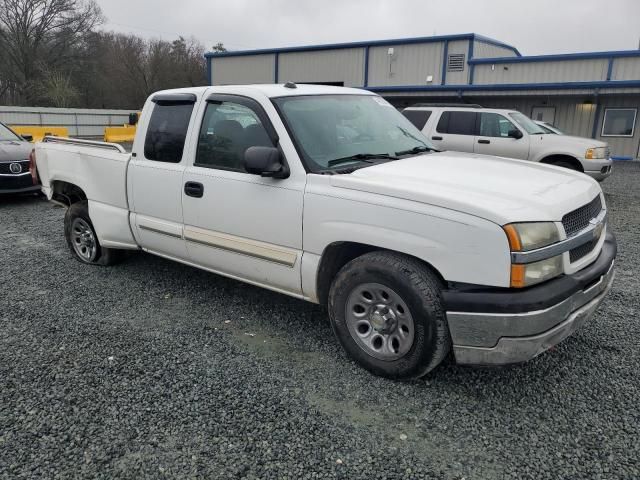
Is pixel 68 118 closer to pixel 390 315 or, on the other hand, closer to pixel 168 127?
pixel 168 127

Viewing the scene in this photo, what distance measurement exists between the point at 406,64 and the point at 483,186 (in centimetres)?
2433

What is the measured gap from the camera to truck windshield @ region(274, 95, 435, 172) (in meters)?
3.79

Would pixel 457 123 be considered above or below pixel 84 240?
above

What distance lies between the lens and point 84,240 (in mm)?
5816

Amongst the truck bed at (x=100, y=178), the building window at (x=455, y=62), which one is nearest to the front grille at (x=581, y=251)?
the truck bed at (x=100, y=178)

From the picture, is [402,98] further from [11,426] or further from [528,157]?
[11,426]

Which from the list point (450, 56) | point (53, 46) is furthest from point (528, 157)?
point (53, 46)

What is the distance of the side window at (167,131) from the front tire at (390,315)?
6.55ft

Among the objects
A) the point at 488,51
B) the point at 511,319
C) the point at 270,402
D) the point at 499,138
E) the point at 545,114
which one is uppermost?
the point at 488,51

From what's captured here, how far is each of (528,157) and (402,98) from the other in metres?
15.9

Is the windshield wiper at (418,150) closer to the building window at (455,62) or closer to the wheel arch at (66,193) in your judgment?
the wheel arch at (66,193)

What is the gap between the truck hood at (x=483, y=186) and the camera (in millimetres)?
2939

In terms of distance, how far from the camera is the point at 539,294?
2.86 meters

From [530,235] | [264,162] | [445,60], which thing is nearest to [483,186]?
[530,235]
